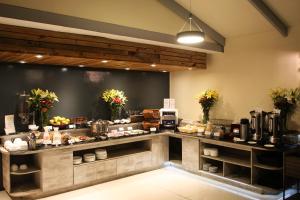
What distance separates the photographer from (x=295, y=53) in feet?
14.6

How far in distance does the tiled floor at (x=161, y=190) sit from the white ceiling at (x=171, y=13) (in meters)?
2.67

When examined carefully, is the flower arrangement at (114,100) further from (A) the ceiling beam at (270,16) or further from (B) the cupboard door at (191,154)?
(A) the ceiling beam at (270,16)

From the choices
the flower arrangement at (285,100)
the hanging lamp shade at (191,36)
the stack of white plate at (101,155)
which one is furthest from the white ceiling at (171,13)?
the stack of white plate at (101,155)

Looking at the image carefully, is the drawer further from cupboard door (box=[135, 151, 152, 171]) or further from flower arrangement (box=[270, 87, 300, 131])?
flower arrangement (box=[270, 87, 300, 131])

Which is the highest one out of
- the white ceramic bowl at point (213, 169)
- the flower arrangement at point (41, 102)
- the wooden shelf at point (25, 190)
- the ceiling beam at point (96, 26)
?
the ceiling beam at point (96, 26)

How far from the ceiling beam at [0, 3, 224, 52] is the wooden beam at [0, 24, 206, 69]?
0.17m

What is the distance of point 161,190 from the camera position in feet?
14.2

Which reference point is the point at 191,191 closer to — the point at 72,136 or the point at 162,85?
the point at 72,136

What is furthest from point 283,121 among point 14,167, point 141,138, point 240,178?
point 14,167

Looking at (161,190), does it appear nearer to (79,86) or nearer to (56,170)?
(56,170)

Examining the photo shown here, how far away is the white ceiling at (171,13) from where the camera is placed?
3637 mm

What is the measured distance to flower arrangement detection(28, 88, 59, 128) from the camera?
4.42m

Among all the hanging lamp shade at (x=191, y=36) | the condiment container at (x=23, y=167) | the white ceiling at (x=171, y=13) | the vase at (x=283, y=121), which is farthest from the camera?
the vase at (x=283, y=121)

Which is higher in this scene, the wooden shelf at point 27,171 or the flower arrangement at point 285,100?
the flower arrangement at point 285,100
